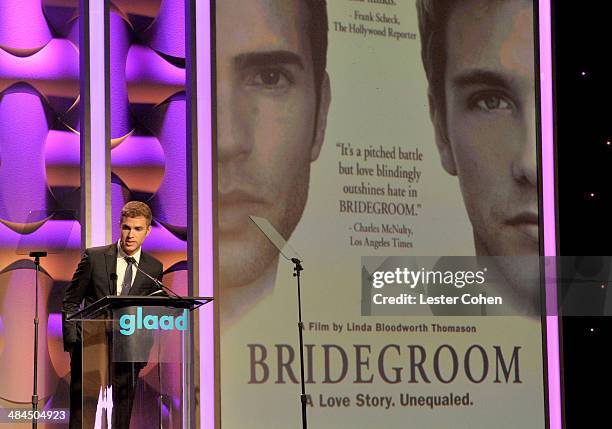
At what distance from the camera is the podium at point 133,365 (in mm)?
4223

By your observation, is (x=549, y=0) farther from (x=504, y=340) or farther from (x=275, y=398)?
(x=275, y=398)

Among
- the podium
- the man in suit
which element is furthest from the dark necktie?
the podium

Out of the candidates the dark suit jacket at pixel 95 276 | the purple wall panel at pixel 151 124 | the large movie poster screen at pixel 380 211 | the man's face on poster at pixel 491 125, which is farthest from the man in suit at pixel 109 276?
the man's face on poster at pixel 491 125

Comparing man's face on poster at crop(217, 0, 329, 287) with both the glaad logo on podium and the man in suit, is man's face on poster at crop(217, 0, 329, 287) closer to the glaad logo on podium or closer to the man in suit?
the man in suit

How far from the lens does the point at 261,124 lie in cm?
635

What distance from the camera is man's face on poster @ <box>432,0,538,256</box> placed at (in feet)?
Result: 22.3

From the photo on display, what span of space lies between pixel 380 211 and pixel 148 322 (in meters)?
2.56

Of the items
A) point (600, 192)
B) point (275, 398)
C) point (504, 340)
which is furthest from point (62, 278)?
point (600, 192)

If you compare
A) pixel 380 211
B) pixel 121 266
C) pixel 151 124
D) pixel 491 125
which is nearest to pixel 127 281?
pixel 121 266

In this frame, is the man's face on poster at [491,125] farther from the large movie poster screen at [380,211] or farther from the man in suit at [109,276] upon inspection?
the man in suit at [109,276]

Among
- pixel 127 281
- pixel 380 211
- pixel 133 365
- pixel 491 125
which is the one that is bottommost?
pixel 133 365

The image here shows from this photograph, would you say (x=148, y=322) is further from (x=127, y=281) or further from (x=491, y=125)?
(x=491, y=125)

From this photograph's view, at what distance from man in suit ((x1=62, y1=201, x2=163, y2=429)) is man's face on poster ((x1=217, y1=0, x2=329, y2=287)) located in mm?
1254

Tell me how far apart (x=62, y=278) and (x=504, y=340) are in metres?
2.67
